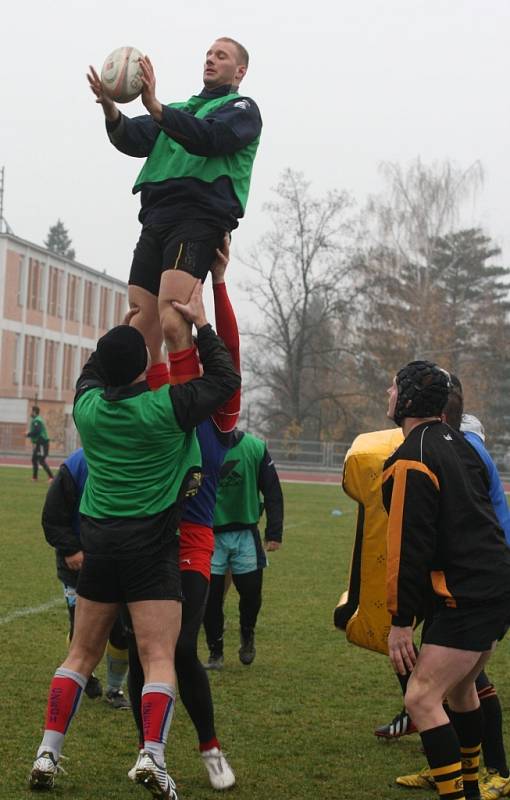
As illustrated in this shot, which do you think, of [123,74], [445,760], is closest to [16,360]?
[123,74]

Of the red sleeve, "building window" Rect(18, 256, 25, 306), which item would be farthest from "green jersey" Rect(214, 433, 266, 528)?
"building window" Rect(18, 256, 25, 306)

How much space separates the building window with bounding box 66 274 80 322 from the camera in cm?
6822

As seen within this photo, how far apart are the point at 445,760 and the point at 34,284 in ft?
202

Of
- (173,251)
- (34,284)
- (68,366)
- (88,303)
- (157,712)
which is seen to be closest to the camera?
(157,712)

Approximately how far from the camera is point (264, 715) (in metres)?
7.43

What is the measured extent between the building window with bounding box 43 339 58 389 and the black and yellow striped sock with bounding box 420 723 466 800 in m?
62.1

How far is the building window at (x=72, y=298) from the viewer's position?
6822 centimetres

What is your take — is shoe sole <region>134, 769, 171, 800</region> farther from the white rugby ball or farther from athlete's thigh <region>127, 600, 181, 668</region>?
Result: the white rugby ball

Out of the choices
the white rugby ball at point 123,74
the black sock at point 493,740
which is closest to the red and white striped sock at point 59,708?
the black sock at point 493,740

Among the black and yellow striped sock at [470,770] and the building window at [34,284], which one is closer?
the black and yellow striped sock at [470,770]

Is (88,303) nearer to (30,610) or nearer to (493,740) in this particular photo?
(30,610)

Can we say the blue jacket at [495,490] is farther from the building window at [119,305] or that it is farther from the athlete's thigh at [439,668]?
the building window at [119,305]

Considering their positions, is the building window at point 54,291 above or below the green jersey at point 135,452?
above

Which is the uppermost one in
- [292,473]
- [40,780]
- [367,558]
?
[367,558]
